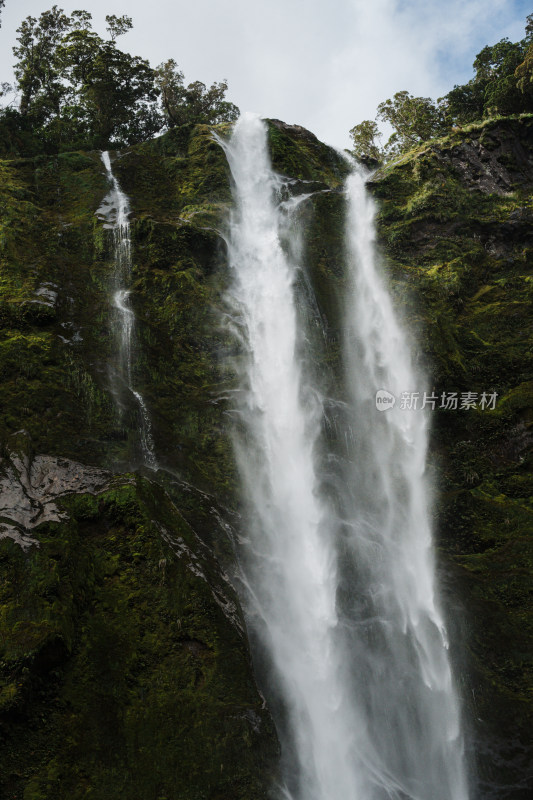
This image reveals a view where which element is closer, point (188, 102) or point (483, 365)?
point (483, 365)

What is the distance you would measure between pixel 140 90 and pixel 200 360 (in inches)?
796

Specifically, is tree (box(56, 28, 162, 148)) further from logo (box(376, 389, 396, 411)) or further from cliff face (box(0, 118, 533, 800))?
logo (box(376, 389, 396, 411))

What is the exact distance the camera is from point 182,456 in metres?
11.4

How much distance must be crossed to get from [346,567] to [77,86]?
27.7 meters

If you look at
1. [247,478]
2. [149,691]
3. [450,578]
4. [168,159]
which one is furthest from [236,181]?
[149,691]

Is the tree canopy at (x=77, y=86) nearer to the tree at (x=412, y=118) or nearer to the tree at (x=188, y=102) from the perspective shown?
the tree at (x=188, y=102)

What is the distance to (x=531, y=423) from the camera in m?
13.3

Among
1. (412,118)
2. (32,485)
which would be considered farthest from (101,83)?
(32,485)

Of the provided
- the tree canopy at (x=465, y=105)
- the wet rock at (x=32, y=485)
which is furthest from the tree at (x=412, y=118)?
the wet rock at (x=32, y=485)

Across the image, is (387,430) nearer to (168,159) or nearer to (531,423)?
(531,423)

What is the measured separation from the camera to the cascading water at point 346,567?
28.0 ft

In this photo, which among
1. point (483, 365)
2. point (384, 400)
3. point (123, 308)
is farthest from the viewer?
point (483, 365)

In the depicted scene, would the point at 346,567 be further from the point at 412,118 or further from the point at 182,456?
the point at 412,118

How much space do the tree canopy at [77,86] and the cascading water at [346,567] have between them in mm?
14293
